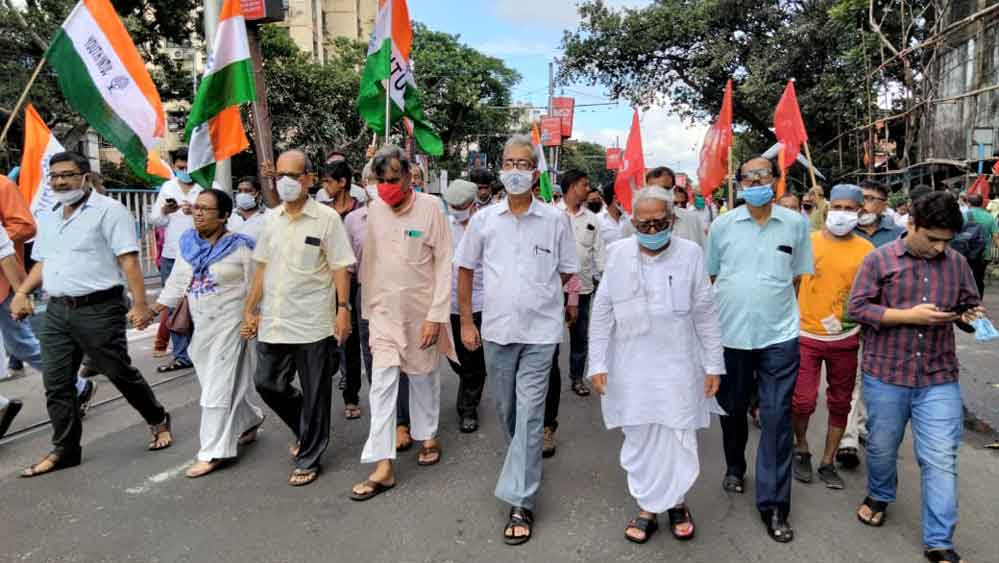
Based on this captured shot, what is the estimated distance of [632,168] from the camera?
28.5 ft

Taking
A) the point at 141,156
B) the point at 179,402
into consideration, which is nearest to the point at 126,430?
the point at 179,402

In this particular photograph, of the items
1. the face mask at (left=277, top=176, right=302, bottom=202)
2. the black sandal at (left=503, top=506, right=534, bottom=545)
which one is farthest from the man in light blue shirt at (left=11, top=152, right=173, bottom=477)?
the black sandal at (left=503, top=506, right=534, bottom=545)

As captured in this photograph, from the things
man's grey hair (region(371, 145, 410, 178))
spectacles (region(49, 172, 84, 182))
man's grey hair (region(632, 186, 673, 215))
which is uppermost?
man's grey hair (region(371, 145, 410, 178))

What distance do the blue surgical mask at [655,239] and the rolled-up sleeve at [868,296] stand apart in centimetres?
99

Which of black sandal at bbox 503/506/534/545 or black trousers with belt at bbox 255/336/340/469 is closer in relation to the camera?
black sandal at bbox 503/506/534/545

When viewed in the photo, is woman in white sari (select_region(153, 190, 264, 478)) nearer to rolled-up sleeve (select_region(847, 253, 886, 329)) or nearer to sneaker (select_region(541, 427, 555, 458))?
sneaker (select_region(541, 427, 555, 458))

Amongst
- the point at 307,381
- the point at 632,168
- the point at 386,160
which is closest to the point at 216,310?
the point at 307,381

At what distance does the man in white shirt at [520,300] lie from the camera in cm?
356

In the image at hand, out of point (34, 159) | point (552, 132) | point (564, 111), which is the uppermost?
point (564, 111)

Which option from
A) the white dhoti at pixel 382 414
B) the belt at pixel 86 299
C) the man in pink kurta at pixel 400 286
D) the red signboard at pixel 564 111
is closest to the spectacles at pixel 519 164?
the man in pink kurta at pixel 400 286

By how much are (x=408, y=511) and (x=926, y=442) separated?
8.22 ft

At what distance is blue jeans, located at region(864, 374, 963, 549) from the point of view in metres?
3.14

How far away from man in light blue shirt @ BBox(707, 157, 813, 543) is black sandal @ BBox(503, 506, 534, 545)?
1.15m

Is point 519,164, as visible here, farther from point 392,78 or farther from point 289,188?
point 392,78
